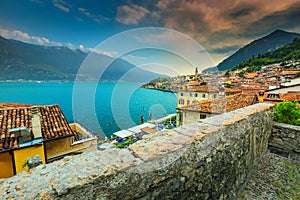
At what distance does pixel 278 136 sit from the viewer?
4230 millimetres

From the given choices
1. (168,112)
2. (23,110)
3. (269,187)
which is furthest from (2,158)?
(168,112)

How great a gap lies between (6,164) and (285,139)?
965 centimetres

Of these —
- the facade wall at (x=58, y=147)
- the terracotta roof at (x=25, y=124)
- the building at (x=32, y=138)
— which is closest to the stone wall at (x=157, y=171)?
the building at (x=32, y=138)

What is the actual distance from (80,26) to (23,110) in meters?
33.5

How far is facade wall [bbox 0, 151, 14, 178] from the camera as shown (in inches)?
212

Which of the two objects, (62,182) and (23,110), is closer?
(62,182)

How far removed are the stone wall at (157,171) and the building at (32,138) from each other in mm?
5963

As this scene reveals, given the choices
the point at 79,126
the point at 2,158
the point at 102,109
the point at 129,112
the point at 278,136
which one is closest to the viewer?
the point at 278,136

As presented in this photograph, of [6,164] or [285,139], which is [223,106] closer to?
[285,139]

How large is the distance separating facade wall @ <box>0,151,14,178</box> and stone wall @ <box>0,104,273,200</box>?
6.34 metres

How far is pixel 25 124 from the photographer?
6.62 meters

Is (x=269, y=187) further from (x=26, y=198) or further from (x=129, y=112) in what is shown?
(x=129, y=112)

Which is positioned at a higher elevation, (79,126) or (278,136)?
(278,136)

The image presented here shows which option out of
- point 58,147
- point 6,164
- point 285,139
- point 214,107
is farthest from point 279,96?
point 6,164
